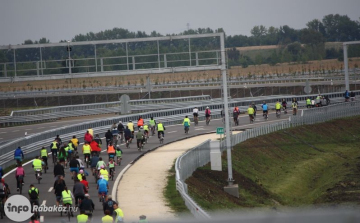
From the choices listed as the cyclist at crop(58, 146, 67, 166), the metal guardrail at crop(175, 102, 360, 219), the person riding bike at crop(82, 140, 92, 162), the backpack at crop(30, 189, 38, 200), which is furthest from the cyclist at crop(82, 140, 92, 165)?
the backpack at crop(30, 189, 38, 200)

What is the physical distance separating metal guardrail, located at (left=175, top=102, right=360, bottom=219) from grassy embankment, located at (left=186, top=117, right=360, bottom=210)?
457mm

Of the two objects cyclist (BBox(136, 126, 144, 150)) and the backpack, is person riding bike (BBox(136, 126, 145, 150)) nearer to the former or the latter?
cyclist (BBox(136, 126, 144, 150))

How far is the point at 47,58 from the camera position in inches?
1500

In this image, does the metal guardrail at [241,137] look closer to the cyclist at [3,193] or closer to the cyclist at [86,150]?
the cyclist at [86,150]

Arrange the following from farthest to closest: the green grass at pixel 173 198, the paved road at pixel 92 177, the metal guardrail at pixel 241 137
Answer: the metal guardrail at pixel 241 137, the paved road at pixel 92 177, the green grass at pixel 173 198

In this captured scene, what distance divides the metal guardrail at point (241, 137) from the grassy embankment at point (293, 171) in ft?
1.50

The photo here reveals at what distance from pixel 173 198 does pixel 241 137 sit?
19488 mm

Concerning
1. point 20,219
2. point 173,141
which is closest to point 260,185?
point 173,141

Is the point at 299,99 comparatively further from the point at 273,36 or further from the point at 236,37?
the point at 273,36

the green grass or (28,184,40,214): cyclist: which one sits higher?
(28,184,40,214): cyclist

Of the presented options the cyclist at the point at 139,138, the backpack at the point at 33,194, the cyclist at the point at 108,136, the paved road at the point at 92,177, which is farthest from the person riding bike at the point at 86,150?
the backpack at the point at 33,194

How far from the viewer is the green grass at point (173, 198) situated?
2089 centimetres

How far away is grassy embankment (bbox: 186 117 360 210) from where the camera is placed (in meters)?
28.6

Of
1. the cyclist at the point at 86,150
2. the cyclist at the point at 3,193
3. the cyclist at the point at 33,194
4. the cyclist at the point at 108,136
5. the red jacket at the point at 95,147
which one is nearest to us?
the cyclist at the point at 33,194
